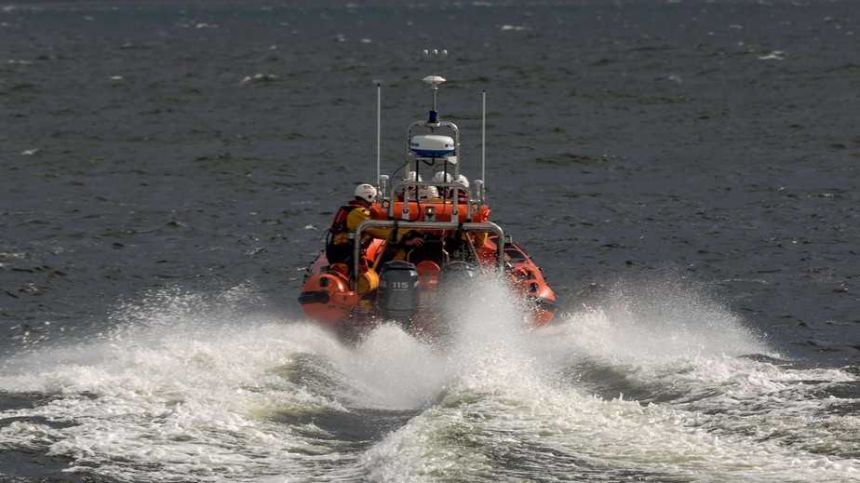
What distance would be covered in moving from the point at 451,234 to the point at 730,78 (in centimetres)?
4068

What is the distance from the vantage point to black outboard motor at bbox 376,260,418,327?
16.7 metres

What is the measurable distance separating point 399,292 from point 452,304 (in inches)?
23.0

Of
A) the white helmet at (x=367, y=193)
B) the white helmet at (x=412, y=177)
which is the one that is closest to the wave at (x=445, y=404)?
the white helmet at (x=367, y=193)

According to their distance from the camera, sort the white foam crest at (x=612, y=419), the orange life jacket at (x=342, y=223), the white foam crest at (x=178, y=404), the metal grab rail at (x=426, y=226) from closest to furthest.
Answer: the white foam crest at (x=612, y=419), the white foam crest at (x=178, y=404), the metal grab rail at (x=426, y=226), the orange life jacket at (x=342, y=223)

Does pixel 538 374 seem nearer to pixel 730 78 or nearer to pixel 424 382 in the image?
pixel 424 382

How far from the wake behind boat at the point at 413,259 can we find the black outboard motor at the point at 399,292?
1 centimetres

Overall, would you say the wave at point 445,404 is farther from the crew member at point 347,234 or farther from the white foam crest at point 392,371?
the crew member at point 347,234

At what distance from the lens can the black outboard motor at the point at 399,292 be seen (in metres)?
16.7

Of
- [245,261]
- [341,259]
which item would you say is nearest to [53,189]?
[245,261]

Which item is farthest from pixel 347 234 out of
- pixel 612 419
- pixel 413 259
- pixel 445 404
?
pixel 612 419

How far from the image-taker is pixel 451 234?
17969mm

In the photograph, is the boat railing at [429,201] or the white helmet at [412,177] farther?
the white helmet at [412,177]

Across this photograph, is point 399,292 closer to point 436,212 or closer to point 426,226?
point 426,226

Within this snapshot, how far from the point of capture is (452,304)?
55.1 ft
